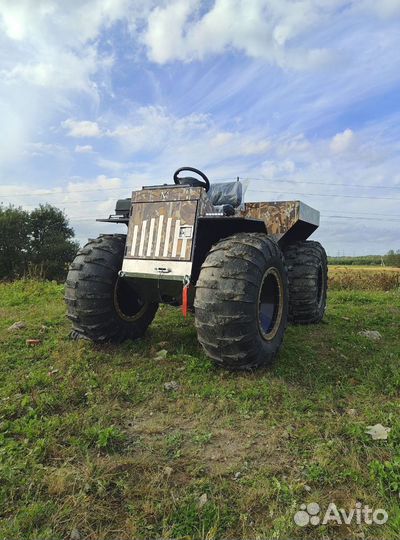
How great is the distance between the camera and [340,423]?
10.4 feet

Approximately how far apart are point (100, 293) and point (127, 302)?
646mm

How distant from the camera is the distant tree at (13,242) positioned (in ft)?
113

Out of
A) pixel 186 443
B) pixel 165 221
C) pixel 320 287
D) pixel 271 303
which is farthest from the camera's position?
pixel 320 287

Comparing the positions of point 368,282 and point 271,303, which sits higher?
point 368,282

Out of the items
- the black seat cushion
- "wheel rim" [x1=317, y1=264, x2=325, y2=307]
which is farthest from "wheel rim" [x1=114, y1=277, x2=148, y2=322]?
"wheel rim" [x1=317, y1=264, x2=325, y2=307]

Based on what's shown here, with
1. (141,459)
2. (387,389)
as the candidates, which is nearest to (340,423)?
(387,389)

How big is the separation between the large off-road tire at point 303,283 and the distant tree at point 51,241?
96.9 feet

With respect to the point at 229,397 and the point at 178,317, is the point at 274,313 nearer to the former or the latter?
the point at 229,397

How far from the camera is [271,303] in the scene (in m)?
4.98

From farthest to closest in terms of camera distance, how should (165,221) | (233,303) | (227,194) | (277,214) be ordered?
(227,194) → (277,214) → (165,221) → (233,303)

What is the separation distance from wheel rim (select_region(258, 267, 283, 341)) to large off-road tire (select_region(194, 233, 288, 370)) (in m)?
0.36

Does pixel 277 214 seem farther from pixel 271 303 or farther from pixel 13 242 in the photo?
pixel 13 242

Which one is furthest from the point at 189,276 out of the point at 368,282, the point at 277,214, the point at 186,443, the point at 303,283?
the point at 368,282

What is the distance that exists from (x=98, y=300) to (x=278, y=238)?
303 cm
